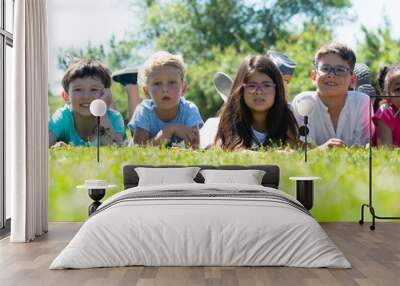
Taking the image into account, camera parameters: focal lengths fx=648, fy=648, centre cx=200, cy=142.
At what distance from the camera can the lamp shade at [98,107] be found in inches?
313

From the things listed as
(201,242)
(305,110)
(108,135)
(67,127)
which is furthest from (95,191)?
(201,242)

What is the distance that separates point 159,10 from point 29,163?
112 inches

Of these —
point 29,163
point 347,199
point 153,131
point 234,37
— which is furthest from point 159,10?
point 347,199

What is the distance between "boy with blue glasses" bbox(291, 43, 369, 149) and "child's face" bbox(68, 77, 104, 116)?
8.13 feet

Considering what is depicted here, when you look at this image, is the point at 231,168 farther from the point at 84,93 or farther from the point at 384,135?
the point at 84,93

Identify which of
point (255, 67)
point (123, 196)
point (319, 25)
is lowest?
point (123, 196)

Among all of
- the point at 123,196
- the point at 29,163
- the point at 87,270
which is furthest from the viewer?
the point at 29,163

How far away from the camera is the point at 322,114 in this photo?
8133 millimetres

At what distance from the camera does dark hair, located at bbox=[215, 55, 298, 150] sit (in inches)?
316

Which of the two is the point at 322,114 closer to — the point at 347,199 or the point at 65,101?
→ the point at 347,199

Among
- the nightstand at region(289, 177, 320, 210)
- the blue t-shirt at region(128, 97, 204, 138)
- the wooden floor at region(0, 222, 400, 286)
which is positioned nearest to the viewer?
the wooden floor at region(0, 222, 400, 286)

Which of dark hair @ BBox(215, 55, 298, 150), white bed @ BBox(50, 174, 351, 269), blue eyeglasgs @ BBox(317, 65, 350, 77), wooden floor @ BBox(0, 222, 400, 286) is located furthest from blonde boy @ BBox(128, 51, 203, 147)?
white bed @ BBox(50, 174, 351, 269)

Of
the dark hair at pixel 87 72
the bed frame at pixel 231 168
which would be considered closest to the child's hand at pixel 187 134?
the bed frame at pixel 231 168

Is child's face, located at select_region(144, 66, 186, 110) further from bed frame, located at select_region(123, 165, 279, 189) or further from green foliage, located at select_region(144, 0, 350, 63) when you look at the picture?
bed frame, located at select_region(123, 165, 279, 189)
